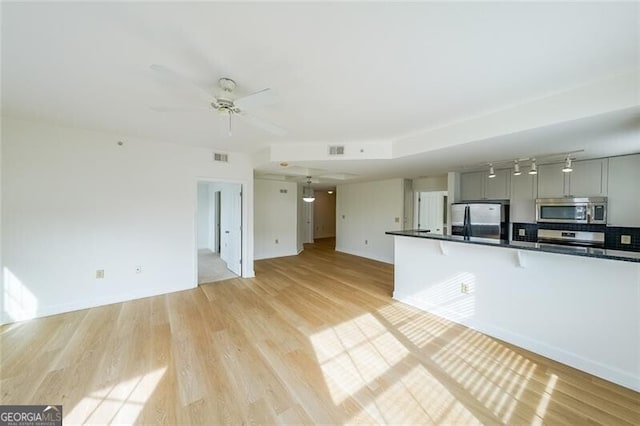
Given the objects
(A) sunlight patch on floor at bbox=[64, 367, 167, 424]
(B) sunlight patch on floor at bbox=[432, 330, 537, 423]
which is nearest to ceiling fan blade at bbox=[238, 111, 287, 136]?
(A) sunlight patch on floor at bbox=[64, 367, 167, 424]

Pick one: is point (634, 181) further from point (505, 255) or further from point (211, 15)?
point (211, 15)

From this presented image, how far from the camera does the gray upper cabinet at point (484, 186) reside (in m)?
4.57

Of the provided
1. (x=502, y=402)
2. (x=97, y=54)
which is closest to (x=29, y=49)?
(x=97, y=54)

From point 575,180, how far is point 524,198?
697 millimetres

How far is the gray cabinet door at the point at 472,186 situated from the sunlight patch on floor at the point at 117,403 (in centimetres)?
583

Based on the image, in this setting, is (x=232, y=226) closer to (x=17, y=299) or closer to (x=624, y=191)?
(x=17, y=299)

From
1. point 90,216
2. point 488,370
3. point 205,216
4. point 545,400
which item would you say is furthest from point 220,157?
point 545,400

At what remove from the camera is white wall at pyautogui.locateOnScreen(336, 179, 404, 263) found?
626 cm

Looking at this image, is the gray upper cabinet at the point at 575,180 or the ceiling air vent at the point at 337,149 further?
the ceiling air vent at the point at 337,149

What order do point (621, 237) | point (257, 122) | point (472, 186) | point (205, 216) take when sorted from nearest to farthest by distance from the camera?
point (257, 122) < point (621, 237) < point (472, 186) < point (205, 216)

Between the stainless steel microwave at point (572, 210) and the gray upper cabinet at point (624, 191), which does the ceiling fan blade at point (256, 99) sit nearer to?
the stainless steel microwave at point (572, 210)

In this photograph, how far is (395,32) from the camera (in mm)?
1452

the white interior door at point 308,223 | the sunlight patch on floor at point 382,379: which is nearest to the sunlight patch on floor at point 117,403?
the sunlight patch on floor at point 382,379

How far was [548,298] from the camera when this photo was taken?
232 centimetres
